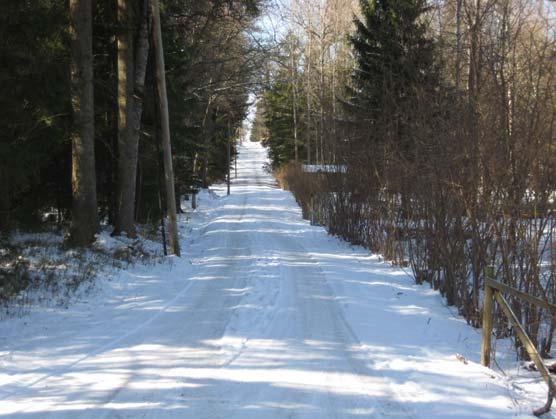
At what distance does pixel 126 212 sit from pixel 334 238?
7.15 meters

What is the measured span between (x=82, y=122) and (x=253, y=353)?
758 centimetres

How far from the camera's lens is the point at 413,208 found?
10266 millimetres

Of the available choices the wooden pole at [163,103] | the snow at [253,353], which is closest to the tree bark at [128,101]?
the wooden pole at [163,103]

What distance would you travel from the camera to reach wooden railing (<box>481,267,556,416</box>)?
170 inches

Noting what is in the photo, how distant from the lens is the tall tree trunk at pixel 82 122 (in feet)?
36.4

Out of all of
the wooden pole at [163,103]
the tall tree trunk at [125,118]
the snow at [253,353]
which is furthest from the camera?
the tall tree trunk at [125,118]

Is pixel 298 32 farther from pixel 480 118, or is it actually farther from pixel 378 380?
pixel 378 380

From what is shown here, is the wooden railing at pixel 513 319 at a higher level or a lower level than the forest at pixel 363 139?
lower

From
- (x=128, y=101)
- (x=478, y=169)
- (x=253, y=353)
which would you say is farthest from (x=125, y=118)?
(x=478, y=169)

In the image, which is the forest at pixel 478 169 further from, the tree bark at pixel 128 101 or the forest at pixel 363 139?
the tree bark at pixel 128 101

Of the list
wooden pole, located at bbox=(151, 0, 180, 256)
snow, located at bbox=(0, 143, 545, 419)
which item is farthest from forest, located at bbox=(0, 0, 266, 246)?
snow, located at bbox=(0, 143, 545, 419)

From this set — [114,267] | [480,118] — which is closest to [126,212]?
[114,267]

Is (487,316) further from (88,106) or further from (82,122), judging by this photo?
(88,106)

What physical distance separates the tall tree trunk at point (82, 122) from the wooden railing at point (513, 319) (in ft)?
29.1
